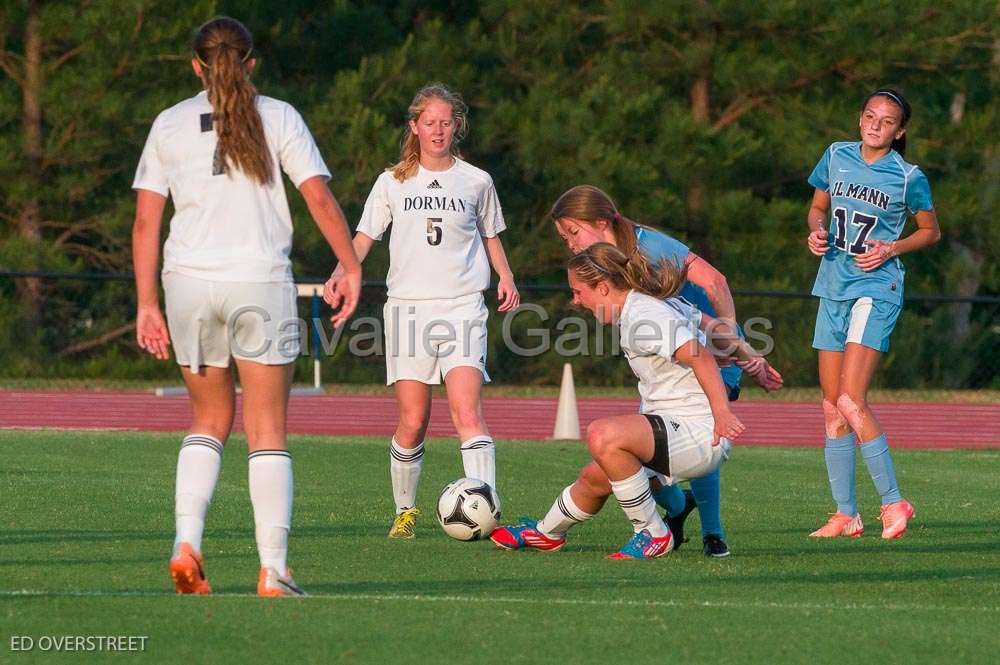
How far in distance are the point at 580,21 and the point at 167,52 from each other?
624 centimetres

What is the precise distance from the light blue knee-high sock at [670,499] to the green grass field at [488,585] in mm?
179

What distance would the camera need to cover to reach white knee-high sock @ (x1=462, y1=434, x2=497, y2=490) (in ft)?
25.0

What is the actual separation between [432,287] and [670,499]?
5.02 ft

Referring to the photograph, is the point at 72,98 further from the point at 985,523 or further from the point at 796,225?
the point at 985,523

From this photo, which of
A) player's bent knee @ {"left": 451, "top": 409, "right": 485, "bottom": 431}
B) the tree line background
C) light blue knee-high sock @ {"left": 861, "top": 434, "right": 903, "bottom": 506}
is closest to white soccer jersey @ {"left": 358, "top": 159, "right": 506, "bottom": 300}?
player's bent knee @ {"left": 451, "top": 409, "right": 485, "bottom": 431}

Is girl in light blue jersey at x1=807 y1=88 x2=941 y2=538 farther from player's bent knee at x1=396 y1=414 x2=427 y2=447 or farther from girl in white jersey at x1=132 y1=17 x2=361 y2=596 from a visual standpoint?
girl in white jersey at x1=132 y1=17 x2=361 y2=596

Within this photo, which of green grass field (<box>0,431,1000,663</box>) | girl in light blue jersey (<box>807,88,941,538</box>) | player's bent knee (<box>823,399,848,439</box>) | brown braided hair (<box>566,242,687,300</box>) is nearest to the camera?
green grass field (<box>0,431,1000,663</box>)

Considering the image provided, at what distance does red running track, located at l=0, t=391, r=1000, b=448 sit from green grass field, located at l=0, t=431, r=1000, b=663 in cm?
581

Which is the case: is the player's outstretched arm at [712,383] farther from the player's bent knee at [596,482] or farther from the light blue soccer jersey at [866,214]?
the light blue soccer jersey at [866,214]

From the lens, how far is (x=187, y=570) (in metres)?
5.22

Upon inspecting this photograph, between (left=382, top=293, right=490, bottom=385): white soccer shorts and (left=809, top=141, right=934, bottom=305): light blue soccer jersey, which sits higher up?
(left=809, top=141, right=934, bottom=305): light blue soccer jersey

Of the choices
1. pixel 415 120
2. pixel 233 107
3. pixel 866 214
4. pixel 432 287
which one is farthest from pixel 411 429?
pixel 233 107

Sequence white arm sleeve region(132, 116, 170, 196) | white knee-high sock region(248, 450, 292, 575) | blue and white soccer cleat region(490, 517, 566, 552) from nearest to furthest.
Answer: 1. white knee-high sock region(248, 450, 292, 575)
2. white arm sleeve region(132, 116, 170, 196)
3. blue and white soccer cleat region(490, 517, 566, 552)

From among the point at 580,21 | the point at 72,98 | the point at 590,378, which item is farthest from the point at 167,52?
the point at 590,378
